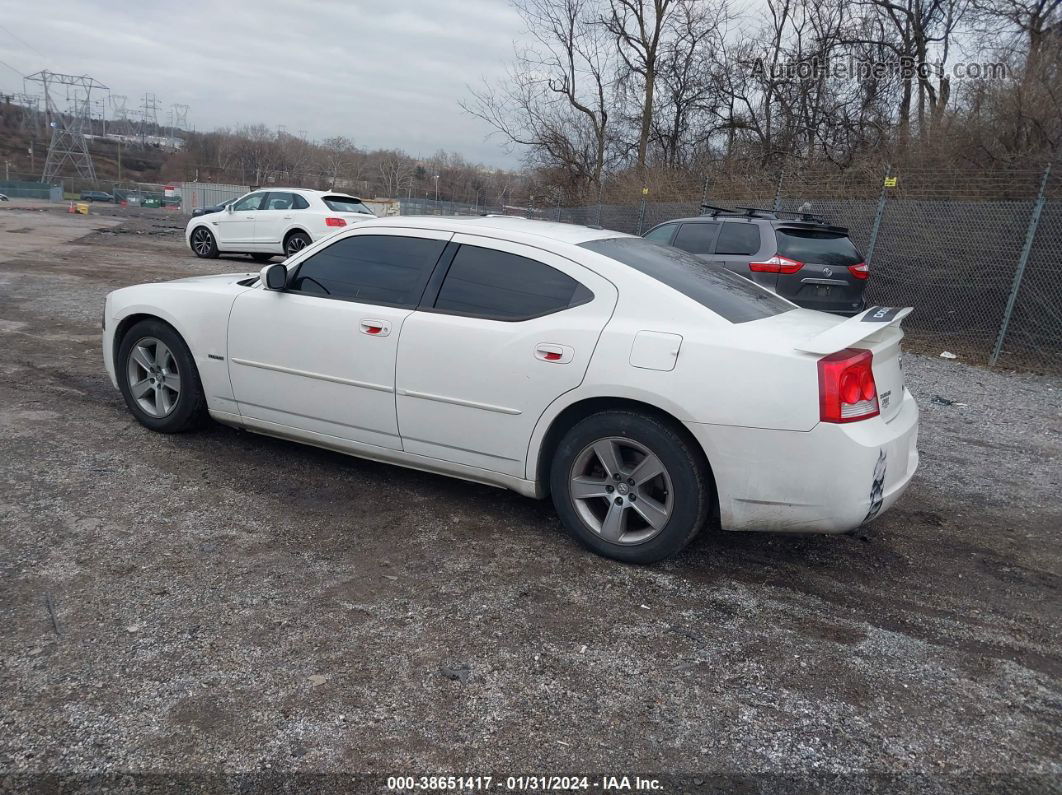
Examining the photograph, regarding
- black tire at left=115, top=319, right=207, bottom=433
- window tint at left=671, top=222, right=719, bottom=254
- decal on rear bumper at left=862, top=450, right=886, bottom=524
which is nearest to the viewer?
decal on rear bumper at left=862, top=450, right=886, bottom=524

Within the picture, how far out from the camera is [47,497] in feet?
13.5

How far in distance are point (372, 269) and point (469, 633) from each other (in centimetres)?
222

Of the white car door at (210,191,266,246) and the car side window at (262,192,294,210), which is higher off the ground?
the car side window at (262,192,294,210)

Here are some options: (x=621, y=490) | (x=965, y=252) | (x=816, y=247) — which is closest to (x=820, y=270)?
(x=816, y=247)

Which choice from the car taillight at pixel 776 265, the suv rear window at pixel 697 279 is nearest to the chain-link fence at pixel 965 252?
the car taillight at pixel 776 265

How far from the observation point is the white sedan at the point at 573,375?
3.42 m

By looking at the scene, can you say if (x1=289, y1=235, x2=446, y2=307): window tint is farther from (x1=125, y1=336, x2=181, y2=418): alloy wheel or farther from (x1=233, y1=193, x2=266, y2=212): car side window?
(x1=233, y1=193, x2=266, y2=212): car side window

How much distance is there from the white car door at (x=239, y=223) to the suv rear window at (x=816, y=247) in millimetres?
11908

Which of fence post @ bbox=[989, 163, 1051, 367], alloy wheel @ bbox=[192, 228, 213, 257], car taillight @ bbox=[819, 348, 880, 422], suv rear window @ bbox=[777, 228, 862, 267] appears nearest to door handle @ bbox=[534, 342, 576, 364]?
car taillight @ bbox=[819, 348, 880, 422]

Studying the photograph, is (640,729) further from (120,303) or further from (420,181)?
(420,181)

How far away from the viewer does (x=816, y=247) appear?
9727mm

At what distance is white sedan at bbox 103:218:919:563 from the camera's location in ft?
11.2

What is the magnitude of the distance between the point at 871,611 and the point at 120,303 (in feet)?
15.7

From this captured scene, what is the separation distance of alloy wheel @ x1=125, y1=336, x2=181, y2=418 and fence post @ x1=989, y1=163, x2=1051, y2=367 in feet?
32.2
